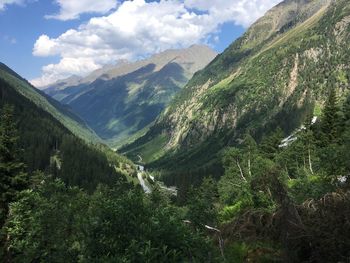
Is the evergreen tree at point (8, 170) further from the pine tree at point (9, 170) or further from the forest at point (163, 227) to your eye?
the forest at point (163, 227)

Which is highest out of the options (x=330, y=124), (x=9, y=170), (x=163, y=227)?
(x=9, y=170)

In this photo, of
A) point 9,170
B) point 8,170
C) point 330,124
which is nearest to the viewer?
point 8,170

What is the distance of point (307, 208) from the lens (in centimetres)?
2973

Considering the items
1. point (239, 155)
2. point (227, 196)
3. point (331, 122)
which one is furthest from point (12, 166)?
point (331, 122)

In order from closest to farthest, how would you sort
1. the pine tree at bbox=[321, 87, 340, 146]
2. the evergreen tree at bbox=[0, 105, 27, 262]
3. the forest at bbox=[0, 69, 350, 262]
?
the forest at bbox=[0, 69, 350, 262] < the evergreen tree at bbox=[0, 105, 27, 262] < the pine tree at bbox=[321, 87, 340, 146]

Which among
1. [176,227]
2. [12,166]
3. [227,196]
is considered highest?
[12,166]

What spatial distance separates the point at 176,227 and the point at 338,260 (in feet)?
29.8

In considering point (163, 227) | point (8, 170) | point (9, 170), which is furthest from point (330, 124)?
point (163, 227)

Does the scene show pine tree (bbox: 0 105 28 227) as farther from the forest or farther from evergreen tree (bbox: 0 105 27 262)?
the forest

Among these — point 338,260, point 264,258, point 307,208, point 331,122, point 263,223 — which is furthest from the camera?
point 331,122

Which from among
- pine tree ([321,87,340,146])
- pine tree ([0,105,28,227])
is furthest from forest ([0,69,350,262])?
pine tree ([321,87,340,146])

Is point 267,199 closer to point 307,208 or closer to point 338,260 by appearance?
point 307,208

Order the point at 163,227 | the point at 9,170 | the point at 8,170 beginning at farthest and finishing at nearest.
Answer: the point at 9,170, the point at 8,170, the point at 163,227

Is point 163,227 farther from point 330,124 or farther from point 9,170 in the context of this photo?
point 330,124
